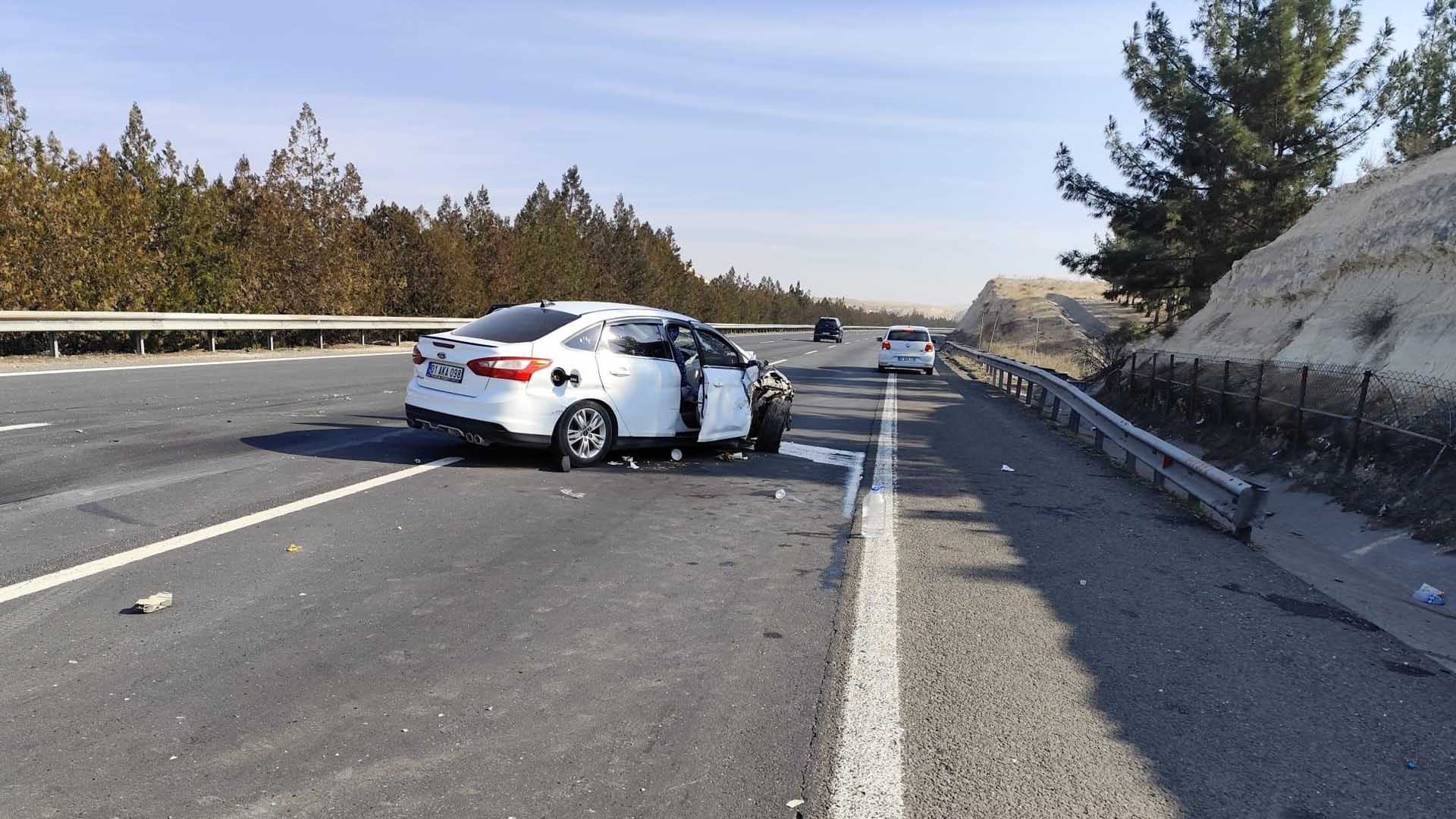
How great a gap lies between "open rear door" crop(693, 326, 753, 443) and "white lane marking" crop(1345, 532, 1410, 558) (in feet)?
19.7

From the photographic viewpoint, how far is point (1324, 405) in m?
11.8

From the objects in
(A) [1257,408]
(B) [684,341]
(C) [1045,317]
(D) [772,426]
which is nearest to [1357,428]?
(A) [1257,408]

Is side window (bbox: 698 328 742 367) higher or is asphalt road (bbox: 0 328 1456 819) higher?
side window (bbox: 698 328 742 367)

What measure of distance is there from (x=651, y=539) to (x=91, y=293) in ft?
69.8

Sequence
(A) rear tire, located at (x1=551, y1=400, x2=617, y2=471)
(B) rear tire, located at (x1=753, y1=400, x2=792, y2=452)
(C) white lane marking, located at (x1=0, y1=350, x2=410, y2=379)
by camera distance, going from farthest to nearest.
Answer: (C) white lane marking, located at (x1=0, y1=350, x2=410, y2=379)
(B) rear tire, located at (x1=753, y1=400, x2=792, y2=452)
(A) rear tire, located at (x1=551, y1=400, x2=617, y2=471)

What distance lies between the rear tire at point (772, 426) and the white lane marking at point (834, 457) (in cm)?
21

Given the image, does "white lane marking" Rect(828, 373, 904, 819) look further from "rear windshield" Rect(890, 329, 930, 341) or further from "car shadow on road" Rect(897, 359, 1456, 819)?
"rear windshield" Rect(890, 329, 930, 341)

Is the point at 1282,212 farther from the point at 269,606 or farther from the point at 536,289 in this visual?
the point at 536,289

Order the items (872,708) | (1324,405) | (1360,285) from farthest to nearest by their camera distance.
Result: (1360,285), (1324,405), (872,708)

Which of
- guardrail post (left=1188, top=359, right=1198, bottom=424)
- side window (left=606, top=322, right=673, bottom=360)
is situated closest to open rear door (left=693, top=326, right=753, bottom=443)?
side window (left=606, top=322, right=673, bottom=360)

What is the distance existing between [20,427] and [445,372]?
15.7 ft

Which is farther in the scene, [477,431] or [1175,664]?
[477,431]

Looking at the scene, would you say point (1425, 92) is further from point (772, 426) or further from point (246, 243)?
point (246, 243)

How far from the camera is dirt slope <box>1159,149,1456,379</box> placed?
13094mm
